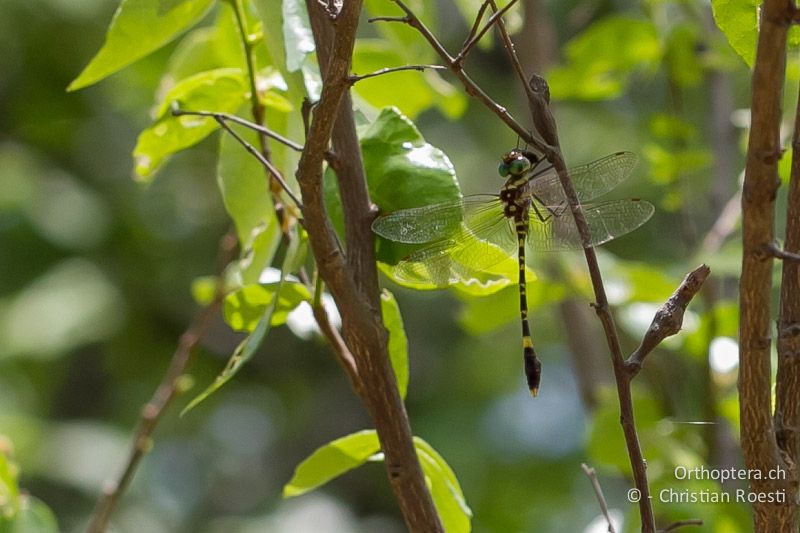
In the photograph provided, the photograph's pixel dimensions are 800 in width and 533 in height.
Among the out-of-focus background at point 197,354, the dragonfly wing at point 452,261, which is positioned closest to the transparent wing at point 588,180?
the dragonfly wing at point 452,261

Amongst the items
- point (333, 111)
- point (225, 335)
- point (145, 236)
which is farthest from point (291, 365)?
point (333, 111)

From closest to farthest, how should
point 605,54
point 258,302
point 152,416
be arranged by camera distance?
1. point 258,302
2. point 152,416
3. point 605,54

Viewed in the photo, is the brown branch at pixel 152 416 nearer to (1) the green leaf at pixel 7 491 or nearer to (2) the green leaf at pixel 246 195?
(1) the green leaf at pixel 7 491

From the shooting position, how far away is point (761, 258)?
0.45 metres

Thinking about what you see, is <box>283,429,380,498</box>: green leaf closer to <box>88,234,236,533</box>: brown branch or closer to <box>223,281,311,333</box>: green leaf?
<box>223,281,311,333</box>: green leaf

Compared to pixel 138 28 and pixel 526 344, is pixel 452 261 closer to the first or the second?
pixel 526 344

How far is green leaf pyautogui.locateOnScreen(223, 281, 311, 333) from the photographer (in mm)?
669

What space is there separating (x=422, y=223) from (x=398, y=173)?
1.5 inches

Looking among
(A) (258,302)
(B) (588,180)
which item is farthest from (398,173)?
(B) (588,180)

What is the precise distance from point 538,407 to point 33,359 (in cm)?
138

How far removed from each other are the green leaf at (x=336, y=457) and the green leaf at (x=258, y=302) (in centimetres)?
9

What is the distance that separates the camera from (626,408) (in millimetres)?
499

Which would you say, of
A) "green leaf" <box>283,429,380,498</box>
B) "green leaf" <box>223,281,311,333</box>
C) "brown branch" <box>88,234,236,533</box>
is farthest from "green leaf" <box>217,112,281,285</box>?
"brown branch" <box>88,234,236,533</box>

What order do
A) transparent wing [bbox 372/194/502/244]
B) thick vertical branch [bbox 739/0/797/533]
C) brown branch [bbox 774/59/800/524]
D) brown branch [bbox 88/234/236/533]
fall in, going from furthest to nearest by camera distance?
brown branch [bbox 88/234/236/533], transparent wing [bbox 372/194/502/244], brown branch [bbox 774/59/800/524], thick vertical branch [bbox 739/0/797/533]
